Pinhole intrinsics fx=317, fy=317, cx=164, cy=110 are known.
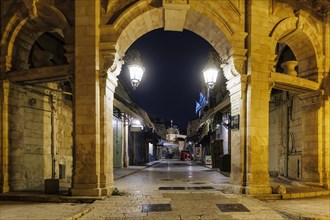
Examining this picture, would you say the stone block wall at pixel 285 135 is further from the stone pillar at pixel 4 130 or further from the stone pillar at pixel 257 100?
the stone pillar at pixel 4 130

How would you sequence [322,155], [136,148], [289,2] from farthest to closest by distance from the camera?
[136,148] → [322,155] → [289,2]

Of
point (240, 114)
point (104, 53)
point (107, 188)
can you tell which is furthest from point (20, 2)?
point (240, 114)

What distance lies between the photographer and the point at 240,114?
9219mm

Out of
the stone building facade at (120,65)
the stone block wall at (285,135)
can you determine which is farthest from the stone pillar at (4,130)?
the stone block wall at (285,135)

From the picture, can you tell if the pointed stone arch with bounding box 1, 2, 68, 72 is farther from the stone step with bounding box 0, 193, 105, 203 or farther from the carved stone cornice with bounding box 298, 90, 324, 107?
the carved stone cornice with bounding box 298, 90, 324, 107

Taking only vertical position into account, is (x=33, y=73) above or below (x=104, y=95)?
above

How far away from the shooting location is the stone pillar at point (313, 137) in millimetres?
10656

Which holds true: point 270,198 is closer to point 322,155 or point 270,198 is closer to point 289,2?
point 322,155

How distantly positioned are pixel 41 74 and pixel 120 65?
2270mm

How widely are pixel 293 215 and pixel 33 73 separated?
25.3ft

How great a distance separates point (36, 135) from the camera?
1069 centimetres

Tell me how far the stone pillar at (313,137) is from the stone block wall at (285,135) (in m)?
0.97

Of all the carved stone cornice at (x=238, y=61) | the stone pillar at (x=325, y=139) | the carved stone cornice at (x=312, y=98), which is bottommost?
the stone pillar at (x=325, y=139)

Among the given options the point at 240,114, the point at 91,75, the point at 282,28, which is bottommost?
the point at 240,114
